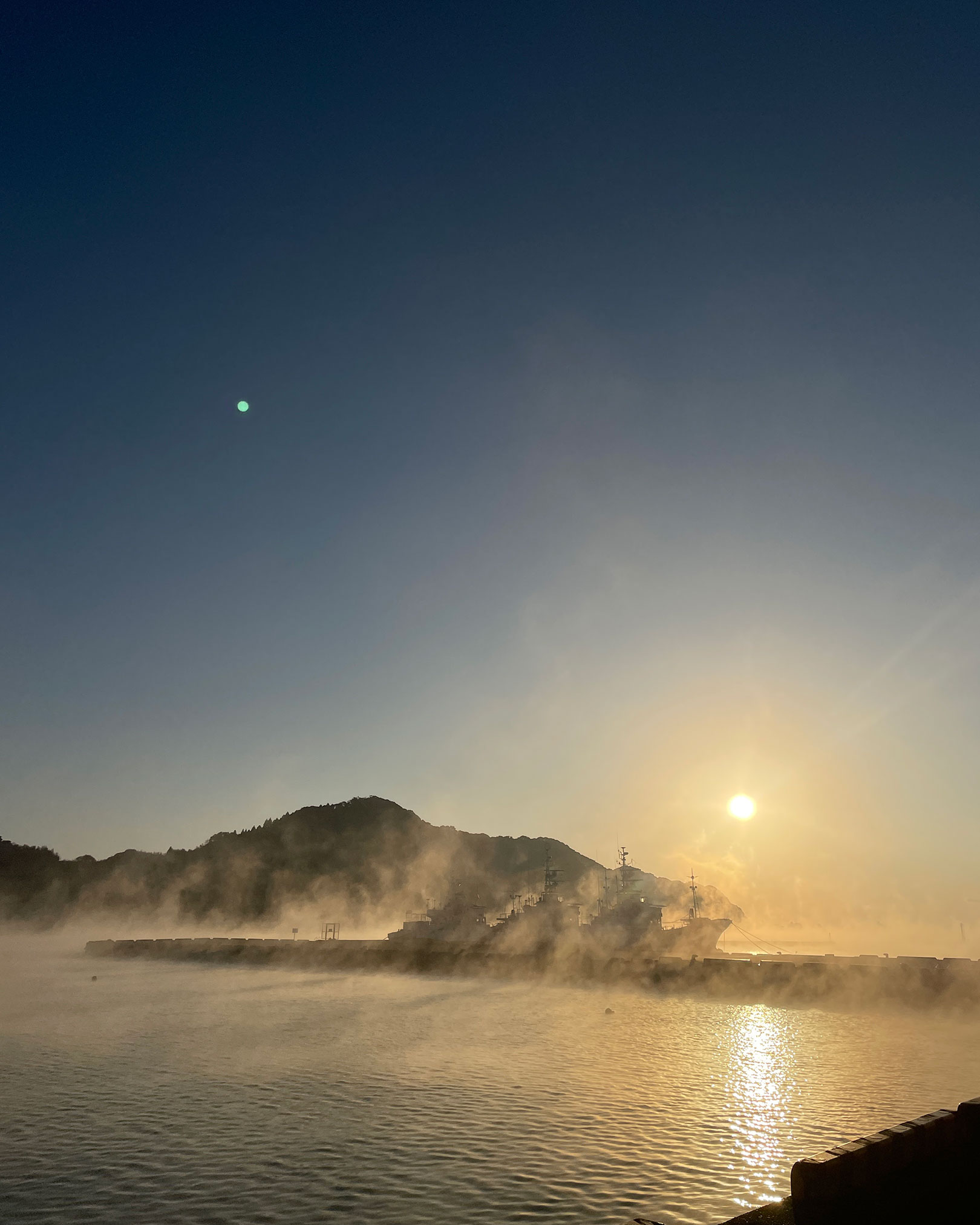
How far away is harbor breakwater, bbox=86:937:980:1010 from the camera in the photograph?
5906 centimetres

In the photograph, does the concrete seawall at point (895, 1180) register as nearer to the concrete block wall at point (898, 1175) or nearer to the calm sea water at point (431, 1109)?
the concrete block wall at point (898, 1175)

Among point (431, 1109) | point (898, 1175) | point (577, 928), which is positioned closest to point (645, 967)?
point (577, 928)

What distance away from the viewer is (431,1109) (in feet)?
70.5

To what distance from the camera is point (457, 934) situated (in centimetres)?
11019

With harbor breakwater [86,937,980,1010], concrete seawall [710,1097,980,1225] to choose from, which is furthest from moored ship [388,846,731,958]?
concrete seawall [710,1097,980,1225]

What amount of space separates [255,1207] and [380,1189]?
8.09 ft

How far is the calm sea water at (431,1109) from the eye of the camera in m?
14.4

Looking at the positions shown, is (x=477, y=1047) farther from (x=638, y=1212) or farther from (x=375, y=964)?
(x=375, y=964)

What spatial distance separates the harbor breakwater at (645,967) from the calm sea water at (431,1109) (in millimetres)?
16701

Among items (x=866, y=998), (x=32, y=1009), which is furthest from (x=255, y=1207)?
(x=866, y=998)

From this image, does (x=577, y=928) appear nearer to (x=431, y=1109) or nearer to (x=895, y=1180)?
(x=431, y=1109)

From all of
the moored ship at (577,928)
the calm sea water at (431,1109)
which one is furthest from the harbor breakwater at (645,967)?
the calm sea water at (431,1109)

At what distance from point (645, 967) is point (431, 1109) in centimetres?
6152

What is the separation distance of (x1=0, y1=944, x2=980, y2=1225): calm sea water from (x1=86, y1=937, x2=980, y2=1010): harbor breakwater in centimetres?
1670
